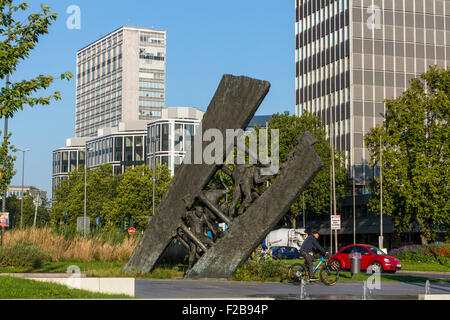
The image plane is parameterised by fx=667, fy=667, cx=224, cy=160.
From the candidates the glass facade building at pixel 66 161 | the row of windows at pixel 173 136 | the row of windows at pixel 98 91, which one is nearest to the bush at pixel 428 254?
the row of windows at pixel 173 136

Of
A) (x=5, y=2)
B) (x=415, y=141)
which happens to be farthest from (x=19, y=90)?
(x=415, y=141)

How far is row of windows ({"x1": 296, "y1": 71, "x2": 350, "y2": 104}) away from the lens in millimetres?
81562

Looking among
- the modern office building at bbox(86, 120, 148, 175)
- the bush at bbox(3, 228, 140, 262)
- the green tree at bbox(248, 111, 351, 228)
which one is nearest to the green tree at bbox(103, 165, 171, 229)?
the green tree at bbox(248, 111, 351, 228)

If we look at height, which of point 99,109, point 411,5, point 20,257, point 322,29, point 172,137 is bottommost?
point 20,257

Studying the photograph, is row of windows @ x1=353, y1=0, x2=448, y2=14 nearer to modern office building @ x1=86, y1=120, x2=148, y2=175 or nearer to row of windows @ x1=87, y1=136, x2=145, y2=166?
modern office building @ x1=86, y1=120, x2=148, y2=175

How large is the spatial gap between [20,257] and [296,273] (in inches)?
387

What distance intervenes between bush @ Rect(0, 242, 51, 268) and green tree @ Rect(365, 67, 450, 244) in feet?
99.6

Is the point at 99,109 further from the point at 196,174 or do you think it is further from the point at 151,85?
the point at 196,174

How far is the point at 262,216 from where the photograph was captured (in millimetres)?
18750

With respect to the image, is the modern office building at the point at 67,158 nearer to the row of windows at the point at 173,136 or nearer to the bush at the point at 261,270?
the row of windows at the point at 173,136

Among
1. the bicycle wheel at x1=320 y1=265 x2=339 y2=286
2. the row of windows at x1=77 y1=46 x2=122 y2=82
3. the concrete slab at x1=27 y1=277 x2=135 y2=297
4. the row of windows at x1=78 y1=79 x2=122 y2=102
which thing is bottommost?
the bicycle wheel at x1=320 y1=265 x2=339 y2=286

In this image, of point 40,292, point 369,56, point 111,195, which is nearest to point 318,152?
point 369,56

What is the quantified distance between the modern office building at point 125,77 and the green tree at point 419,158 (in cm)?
12055
